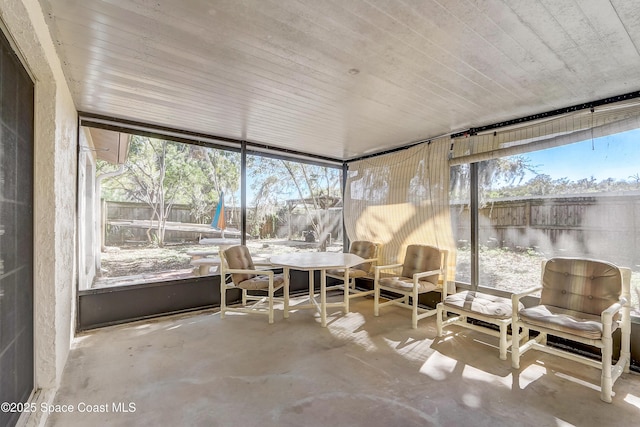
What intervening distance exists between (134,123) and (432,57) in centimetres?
330

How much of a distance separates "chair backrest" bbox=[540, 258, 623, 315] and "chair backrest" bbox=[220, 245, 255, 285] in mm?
3255

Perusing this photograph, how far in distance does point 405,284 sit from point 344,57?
2.61 metres

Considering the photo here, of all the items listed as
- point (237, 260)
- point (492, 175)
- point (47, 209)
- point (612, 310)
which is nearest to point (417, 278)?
point (492, 175)

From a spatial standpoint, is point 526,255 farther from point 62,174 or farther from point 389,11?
point 62,174

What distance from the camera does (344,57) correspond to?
2.09 metres

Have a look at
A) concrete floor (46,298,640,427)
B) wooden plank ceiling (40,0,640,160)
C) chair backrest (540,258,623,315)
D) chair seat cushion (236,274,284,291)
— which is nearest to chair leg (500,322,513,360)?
concrete floor (46,298,640,427)

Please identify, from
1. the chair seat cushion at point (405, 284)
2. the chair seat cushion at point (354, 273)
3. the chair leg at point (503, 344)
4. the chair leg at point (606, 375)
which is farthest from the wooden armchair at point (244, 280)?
the chair leg at point (606, 375)

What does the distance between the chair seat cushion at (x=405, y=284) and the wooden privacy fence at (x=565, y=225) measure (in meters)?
0.71

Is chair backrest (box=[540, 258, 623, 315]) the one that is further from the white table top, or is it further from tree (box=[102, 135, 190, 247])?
tree (box=[102, 135, 190, 247])

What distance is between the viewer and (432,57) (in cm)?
208

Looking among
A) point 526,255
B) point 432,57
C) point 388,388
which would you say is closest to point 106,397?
point 388,388

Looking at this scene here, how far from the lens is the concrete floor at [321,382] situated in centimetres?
188

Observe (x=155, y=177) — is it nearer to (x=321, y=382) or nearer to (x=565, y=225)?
(x=321, y=382)

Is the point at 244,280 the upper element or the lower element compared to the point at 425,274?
lower
